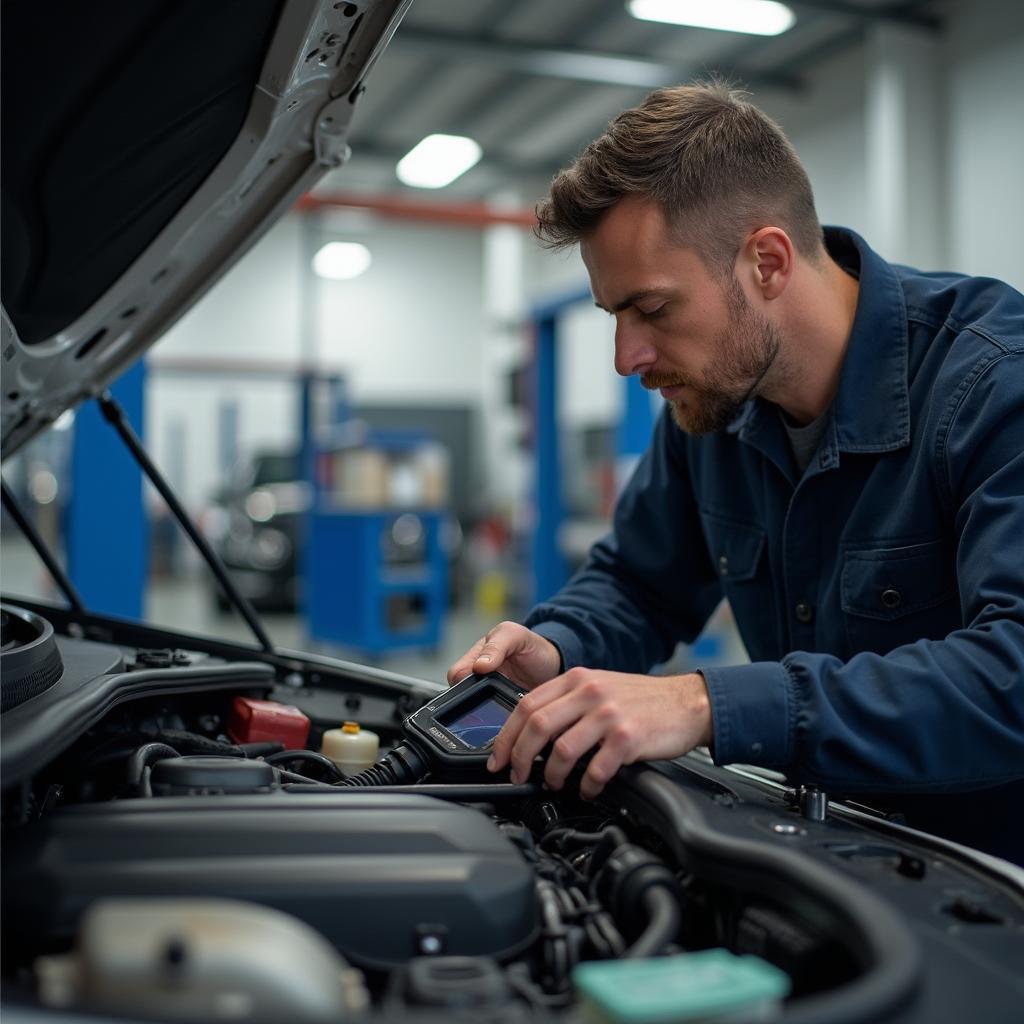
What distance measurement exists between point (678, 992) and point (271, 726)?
0.87 metres

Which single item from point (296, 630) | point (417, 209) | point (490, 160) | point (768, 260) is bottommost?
point (296, 630)

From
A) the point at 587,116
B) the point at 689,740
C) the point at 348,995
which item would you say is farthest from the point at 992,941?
the point at 587,116

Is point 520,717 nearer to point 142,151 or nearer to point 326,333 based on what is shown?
point 142,151

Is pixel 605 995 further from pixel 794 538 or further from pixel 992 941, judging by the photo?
pixel 794 538

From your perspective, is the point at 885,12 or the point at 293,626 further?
the point at 293,626

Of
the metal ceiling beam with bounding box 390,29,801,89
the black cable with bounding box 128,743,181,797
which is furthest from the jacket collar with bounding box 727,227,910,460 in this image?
the metal ceiling beam with bounding box 390,29,801,89

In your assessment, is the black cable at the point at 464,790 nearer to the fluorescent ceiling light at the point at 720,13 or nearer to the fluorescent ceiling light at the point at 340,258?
the fluorescent ceiling light at the point at 720,13

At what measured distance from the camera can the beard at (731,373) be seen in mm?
1381

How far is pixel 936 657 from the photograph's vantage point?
104 centimetres

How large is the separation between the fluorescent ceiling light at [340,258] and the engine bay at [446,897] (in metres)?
10.2

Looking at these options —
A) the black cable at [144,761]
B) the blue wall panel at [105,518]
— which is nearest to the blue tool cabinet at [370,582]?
the blue wall panel at [105,518]

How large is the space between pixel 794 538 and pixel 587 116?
760 cm

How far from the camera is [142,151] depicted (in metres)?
1.22

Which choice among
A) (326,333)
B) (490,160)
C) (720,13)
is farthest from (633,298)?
(326,333)
